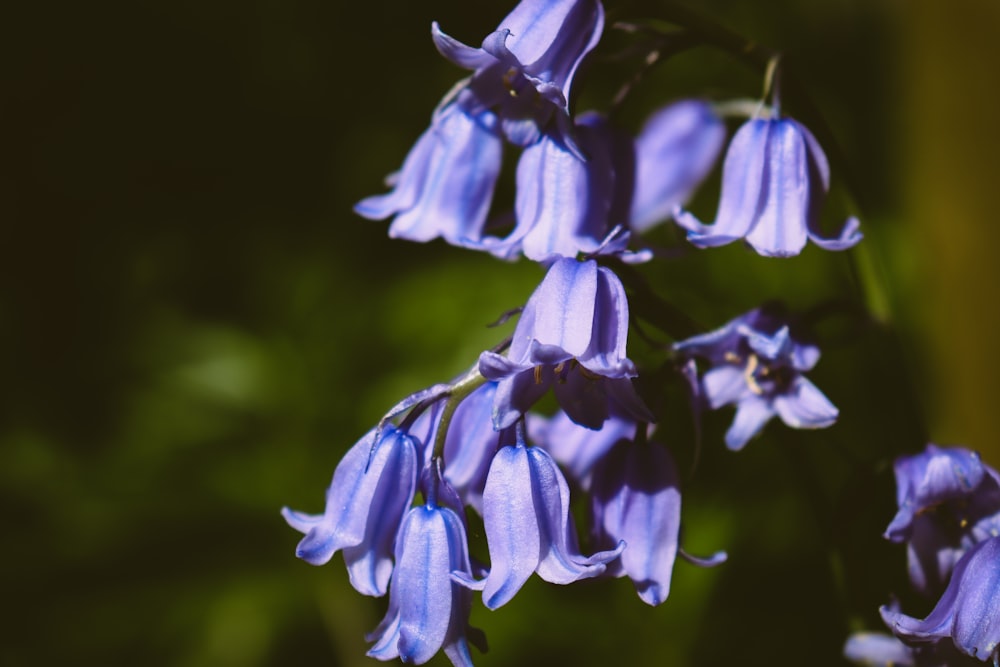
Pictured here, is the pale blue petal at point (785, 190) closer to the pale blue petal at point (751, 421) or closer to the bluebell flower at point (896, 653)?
the pale blue petal at point (751, 421)

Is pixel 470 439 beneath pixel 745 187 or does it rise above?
beneath

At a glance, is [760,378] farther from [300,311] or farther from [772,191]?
[300,311]

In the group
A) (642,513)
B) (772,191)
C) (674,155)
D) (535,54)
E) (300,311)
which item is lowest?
(300,311)

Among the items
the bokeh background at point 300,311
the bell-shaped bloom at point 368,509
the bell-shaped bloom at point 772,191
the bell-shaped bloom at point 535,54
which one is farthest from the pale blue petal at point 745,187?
the bokeh background at point 300,311

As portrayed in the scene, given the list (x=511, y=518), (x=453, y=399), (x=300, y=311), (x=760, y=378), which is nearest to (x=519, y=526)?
(x=511, y=518)

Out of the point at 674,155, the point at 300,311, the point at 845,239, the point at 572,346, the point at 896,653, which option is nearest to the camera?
the point at 572,346

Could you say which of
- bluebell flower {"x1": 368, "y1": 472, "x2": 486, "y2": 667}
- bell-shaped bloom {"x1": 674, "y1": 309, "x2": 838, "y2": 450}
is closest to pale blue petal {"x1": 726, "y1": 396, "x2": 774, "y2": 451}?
bell-shaped bloom {"x1": 674, "y1": 309, "x2": 838, "y2": 450}

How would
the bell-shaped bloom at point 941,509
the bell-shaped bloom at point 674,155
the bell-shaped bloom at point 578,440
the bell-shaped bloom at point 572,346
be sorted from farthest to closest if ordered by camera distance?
1. the bell-shaped bloom at point 674,155
2. the bell-shaped bloom at point 578,440
3. the bell-shaped bloom at point 941,509
4. the bell-shaped bloom at point 572,346
